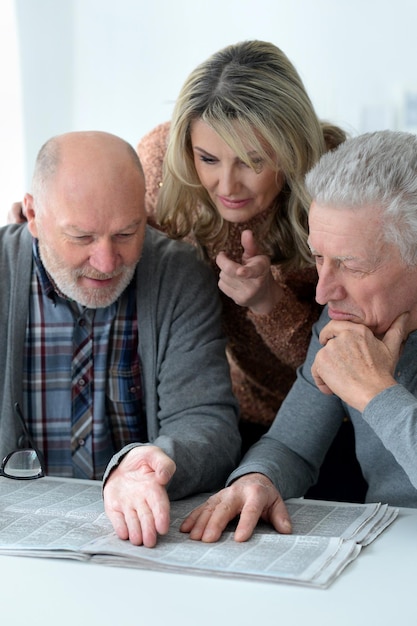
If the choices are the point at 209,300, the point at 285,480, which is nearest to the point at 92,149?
the point at 209,300

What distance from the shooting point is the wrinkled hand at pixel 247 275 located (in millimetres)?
1962

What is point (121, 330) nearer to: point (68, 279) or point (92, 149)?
point (68, 279)

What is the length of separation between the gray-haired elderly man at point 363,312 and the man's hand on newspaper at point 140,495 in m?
0.07

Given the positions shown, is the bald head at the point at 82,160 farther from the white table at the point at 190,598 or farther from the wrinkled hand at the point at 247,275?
the white table at the point at 190,598

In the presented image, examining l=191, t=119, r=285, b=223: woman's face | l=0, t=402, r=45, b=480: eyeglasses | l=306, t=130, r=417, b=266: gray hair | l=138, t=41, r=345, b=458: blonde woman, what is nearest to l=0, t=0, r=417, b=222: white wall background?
l=138, t=41, r=345, b=458: blonde woman

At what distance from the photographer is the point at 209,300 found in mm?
2020

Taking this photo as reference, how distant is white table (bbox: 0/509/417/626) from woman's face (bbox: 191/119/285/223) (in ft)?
2.89

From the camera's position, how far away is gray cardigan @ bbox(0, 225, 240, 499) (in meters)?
1.87

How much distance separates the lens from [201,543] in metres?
1.40

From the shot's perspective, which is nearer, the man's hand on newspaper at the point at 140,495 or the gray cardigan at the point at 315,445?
the man's hand on newspaper at the point at 140,495

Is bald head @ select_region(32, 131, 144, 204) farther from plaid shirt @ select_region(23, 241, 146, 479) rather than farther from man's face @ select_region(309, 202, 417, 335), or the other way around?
man's face @ select_region(309, 202, 417, 335)

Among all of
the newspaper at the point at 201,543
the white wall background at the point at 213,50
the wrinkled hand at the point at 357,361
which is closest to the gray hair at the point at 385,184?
the wrinkled hand at the point at 357,361

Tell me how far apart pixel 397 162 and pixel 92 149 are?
0.63 meters

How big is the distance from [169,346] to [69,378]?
0.70 feet
